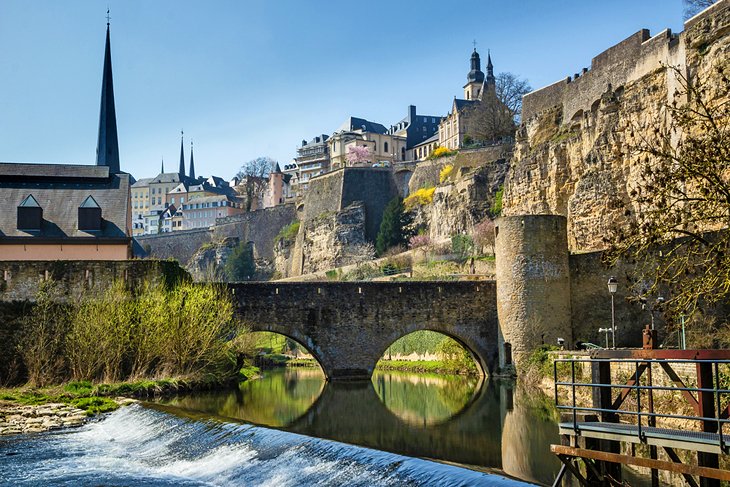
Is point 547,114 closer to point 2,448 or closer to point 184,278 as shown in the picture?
point 184,278

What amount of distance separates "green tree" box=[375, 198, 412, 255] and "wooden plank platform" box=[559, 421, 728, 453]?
6110 centimetres

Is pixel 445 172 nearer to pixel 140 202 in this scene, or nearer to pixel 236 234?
pixel 236 234

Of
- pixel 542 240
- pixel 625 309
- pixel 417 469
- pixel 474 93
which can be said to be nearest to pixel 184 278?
pixel 542 240

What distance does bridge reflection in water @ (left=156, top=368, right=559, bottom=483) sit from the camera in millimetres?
17391

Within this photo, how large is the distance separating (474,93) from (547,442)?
283 feet

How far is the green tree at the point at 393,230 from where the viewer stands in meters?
72.1

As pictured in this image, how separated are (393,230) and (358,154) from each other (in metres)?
32.3

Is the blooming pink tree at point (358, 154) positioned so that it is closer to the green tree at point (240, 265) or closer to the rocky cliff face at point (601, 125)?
the green tree at point (240, 265)

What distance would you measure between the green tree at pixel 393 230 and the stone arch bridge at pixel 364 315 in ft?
118

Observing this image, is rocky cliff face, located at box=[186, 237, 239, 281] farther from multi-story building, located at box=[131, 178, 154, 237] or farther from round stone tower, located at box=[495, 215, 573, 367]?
round stone tower, located at box=[495, 215, 573, 367]

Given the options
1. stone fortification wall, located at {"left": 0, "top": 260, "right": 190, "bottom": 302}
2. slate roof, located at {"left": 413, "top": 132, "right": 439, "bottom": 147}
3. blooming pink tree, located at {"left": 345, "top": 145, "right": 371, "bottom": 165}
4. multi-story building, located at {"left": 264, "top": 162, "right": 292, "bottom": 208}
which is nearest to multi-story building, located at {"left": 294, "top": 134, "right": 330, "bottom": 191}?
multi-story building, located at {"left": 264, "top": 162, "right": 292, "bottom": 208}

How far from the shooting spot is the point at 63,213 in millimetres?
33281

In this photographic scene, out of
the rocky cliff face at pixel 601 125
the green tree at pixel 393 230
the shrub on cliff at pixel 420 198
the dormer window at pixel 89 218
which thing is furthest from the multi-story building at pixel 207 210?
the dormer window at pixel 89 218

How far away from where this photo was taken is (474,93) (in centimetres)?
10125
